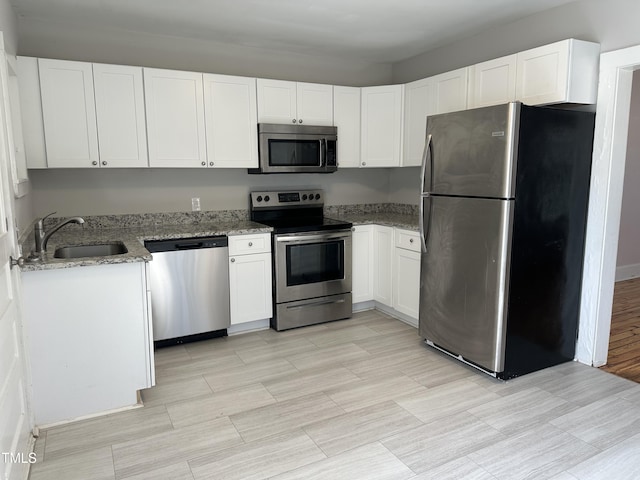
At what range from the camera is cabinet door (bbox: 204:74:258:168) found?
3.59 metres

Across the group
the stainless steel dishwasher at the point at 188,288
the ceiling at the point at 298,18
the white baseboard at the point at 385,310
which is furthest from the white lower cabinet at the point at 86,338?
the white baseboard at the point at 385,310

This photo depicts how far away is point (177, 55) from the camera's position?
3748mm

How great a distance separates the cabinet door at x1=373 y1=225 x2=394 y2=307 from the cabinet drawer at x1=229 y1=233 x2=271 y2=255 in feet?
3.49

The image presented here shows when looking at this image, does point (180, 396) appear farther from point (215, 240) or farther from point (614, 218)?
point (614, 218)

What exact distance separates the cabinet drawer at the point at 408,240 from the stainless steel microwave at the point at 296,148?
0.89 metres

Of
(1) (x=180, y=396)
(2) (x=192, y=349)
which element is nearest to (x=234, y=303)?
(2) (x=192, y=349)

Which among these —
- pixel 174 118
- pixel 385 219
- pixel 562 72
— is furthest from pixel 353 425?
pixel 174 118

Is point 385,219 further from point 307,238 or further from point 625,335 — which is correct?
point 625,335

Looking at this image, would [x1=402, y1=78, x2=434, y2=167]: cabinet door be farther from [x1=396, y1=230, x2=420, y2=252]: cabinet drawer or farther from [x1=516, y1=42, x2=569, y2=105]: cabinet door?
[x1=516, y1=42, x2=569, y2=105]: cabinet door

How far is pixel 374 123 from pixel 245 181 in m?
1.34

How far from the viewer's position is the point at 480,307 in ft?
9.40

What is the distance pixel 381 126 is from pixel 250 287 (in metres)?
1.96

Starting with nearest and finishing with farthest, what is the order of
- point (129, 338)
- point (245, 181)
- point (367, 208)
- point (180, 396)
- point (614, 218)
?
point (129, 338) < point (180, 396) < point (614, 218) < point (245, 181) < point (367, 208)

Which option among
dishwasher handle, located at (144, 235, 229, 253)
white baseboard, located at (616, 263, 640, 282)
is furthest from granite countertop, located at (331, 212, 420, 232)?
white baseboard, located at (616, 263, 640, 282)
